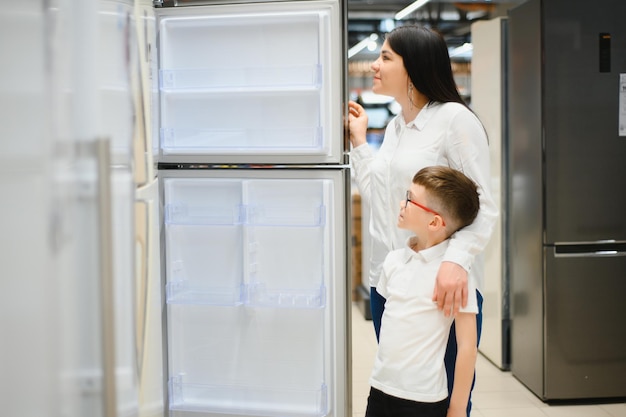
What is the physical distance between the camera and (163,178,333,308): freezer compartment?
111 inches

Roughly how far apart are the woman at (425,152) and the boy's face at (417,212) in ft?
0.31

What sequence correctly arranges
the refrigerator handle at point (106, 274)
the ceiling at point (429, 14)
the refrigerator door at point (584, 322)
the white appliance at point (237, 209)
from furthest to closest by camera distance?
1. the ceiling at point (429, 14)
2. the refrigerator door at point (584, 322)
3. the white appliance at point (237, 209)
4. the refrigerator handle at point (106, 274)

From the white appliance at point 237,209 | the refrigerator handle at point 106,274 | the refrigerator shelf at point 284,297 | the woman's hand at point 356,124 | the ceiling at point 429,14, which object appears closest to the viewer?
the refrigerator handle at point 106,274

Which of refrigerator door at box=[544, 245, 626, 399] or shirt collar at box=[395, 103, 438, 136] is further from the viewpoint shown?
refrigerator door at box=[544, 245, 626, 399]

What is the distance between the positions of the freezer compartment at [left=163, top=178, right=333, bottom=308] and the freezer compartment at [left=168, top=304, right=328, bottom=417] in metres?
0.10

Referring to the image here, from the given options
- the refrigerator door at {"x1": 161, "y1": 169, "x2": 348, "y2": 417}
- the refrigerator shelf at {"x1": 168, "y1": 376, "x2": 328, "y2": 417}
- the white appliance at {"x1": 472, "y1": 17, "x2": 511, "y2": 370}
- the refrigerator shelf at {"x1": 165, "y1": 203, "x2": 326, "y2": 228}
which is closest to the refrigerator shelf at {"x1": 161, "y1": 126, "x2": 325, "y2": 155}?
the refrigerator door at {"x1": 161, "y1": 169, "x2": 348, "y2": 417}

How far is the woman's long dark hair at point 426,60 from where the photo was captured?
7.57 ft

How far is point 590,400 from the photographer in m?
4.10

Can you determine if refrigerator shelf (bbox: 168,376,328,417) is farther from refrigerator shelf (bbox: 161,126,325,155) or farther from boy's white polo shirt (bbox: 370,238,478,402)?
refrigerator shelf (bbox: 161,126,325,155)

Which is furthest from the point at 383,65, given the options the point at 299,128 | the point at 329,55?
the point at 299,128

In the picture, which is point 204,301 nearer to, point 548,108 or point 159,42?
point 159,42

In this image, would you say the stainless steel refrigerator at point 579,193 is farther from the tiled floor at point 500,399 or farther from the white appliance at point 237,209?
the white appliance at point 237,209

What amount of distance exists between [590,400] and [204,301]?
248 centimetres

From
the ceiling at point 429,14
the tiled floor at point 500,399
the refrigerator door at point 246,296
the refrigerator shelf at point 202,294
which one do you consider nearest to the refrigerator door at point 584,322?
the tiled floor at point 500,399
